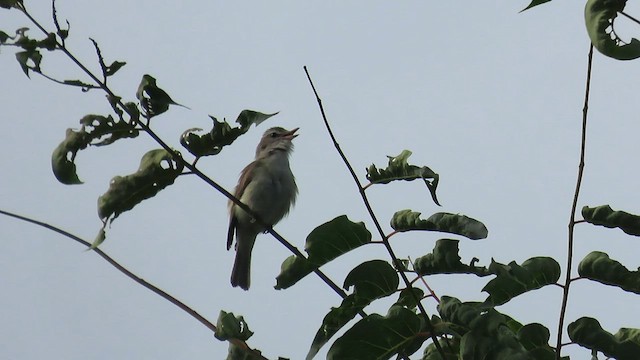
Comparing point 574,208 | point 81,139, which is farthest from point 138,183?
point 574,208

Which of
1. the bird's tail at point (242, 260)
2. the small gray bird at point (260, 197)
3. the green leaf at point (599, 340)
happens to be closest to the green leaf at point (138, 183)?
the green leaf at point (599, 340)

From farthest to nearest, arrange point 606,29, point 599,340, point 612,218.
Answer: point 612,218 < point 599,340 < point 606,29

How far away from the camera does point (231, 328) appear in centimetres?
297

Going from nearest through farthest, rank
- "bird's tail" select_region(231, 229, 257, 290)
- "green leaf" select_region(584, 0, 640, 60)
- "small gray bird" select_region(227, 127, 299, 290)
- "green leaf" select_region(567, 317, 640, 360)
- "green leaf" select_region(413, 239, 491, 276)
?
"green leaf" select_region(584, 0, 640, 60) → "green leaf" select_region(567, 317, 640, 360) → "green leaf" select_region(413, 239, 491, 276) → "small gray bird" select_region(227, 127, 299, 290) → "bird's tail" select_region(231, 229, 257, 290)

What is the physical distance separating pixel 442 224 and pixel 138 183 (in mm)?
1087

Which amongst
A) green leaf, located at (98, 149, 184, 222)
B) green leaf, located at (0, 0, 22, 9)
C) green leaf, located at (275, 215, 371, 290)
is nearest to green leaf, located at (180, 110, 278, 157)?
green leaf, located at (98, 149, 184, 222)

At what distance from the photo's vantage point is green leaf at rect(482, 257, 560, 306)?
2855mm

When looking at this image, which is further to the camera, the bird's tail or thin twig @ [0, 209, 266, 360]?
the bird's tail

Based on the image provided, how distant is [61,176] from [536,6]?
5.43ft

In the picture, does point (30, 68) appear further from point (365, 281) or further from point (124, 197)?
point (365, 281)

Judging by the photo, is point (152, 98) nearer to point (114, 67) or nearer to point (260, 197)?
point (114, 67)

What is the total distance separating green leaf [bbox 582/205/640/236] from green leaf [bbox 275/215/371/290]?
0.75m

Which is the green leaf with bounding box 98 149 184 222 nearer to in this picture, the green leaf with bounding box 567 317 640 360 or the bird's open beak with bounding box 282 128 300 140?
the green leaf with bounding box 567 317 640 360

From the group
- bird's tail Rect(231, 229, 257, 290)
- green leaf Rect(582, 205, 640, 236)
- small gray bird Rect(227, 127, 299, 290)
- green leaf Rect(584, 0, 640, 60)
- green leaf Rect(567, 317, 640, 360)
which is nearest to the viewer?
green leaf Rect(584, 0, 640, 60)
